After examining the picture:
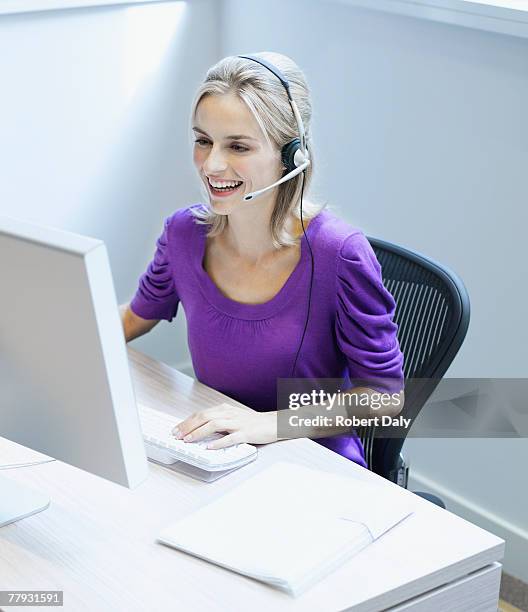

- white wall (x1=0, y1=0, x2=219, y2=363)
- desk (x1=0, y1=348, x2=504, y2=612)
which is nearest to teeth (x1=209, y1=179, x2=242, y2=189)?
desk (x1=0, y1=348, x2=504, y2=612)

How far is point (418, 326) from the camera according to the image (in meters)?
1.74

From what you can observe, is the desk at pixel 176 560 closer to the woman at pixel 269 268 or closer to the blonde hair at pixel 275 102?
the woman at pixel 269 268

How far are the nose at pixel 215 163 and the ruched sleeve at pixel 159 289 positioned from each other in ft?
0.80

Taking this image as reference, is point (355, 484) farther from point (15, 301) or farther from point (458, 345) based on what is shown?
point (15, 301)

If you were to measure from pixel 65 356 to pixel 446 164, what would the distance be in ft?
4.49

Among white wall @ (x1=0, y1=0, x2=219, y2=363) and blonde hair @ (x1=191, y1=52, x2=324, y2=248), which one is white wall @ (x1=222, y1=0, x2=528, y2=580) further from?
blonde hair @ (x1=191, y1=52, x2=324, y2=248)

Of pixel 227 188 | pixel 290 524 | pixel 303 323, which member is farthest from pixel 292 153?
pixel 290 524

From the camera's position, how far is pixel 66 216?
2.69 metres

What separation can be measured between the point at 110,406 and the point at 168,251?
794mm

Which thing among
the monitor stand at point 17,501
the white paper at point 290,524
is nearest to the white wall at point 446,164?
Answer: the white paper at point 290,524

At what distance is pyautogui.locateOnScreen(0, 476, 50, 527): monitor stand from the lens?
1.36 metres

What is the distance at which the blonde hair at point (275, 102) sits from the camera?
169cm

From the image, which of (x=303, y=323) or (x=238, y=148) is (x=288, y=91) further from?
(x=303, y=323)

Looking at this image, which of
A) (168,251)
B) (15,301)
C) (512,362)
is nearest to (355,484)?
(15,301)
